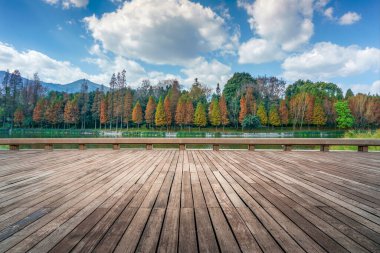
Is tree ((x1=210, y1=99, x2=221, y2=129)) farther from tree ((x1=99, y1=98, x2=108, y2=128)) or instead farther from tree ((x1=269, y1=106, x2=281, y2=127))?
tree ((x1=99, y1=98, x2=108, y2=128))

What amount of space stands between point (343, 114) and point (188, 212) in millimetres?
57110

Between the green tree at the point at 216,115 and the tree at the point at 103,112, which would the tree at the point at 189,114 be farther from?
the tree at the point at 103,112

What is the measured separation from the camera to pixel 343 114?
44531 millimetres

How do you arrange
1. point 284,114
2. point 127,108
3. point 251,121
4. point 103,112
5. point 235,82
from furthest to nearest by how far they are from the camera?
point 235,82, point 103,112, point 127,108, point 284,114, point 251,121

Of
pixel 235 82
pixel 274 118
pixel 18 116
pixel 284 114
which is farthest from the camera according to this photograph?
pixel 235 82

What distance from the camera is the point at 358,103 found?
4644 cm

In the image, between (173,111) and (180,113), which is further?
(173,111)

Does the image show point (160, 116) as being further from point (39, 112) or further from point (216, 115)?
point (39, 112)

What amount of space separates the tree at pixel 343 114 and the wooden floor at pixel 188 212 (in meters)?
53.1

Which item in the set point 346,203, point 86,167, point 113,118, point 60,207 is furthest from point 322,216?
point 113,118

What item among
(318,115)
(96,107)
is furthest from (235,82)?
(96,107)

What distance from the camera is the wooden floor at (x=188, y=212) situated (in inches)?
56.3

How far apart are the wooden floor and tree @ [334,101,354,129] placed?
53079 mm

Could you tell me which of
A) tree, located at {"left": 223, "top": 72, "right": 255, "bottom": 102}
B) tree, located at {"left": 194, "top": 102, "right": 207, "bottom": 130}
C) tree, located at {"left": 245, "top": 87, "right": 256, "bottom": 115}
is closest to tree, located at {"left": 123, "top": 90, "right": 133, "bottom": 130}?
tree, located at {"left": 194, "top": 102, "right": 207, "bottom": 130}
